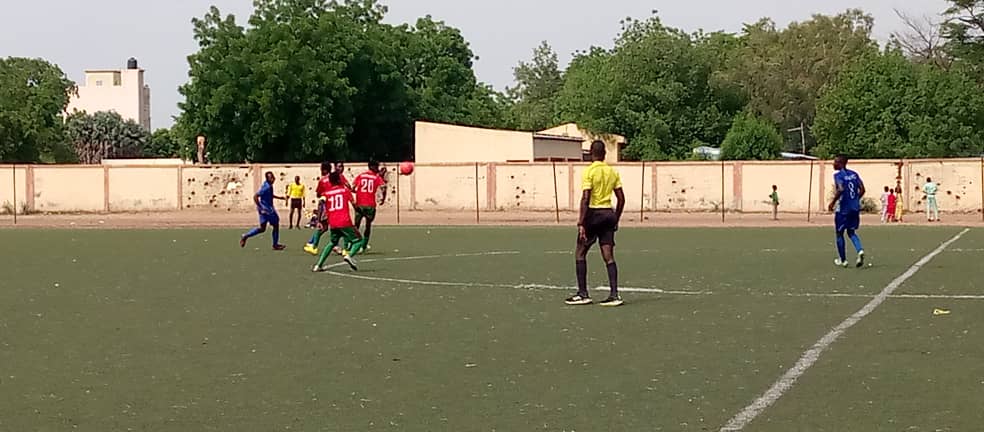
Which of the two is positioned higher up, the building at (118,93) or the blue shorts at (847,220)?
the building at (118,93)

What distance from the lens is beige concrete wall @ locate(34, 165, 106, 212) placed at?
54062 mm

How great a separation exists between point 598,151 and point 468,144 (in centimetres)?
4584

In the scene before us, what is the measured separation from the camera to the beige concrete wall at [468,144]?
193 ft

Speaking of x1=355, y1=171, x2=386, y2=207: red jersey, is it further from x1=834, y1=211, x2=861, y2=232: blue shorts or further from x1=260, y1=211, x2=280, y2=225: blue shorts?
x1=834, y1=211, x2=861, y2=232: blue shorts

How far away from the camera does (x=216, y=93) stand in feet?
195

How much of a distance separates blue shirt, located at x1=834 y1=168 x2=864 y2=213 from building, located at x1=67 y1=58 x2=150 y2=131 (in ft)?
438

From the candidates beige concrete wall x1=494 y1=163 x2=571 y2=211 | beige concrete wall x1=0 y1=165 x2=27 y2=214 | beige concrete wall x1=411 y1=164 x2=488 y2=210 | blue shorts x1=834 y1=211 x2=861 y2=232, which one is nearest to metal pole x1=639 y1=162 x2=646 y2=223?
beige concrete wall x1=494 y1=163 x2=571 y2=211

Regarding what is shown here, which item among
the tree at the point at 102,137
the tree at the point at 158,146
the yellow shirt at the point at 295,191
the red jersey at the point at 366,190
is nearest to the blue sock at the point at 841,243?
the red jersey at the point at 366,190

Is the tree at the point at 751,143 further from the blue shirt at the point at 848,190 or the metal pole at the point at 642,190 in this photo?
the blue shirt at the point at 848,190

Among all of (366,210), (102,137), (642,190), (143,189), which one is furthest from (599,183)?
(102,137)

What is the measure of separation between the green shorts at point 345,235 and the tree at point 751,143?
44.7 m

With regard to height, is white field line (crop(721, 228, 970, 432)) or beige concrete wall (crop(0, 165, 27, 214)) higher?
beige concrete wall (crop(0, 165, 27, 214))

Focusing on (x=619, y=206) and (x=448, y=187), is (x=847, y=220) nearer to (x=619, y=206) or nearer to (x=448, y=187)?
(x=619, y=206)

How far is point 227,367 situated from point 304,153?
165 feet
